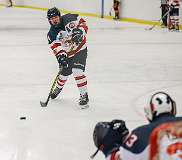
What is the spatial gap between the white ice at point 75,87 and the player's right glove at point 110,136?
1142mm

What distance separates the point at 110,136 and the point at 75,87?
11.6 feet

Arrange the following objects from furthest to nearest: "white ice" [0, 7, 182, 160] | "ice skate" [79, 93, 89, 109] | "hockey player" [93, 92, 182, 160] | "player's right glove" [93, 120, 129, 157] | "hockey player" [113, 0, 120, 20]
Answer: "hockey player" [113, 0, 120, 20] → "ice skate" [79, 93, 89, 109] → "white ice" [0, 7, 182, 160] → "player's right glove" [93, 120, 129, 157] → "hockey player" [93, 92, 182, 160]

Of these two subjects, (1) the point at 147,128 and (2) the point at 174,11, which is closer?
(1) the point at 147,128

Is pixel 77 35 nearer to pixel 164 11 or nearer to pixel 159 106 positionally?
pixel 159 106

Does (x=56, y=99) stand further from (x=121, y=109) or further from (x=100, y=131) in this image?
(x=100, y=131)

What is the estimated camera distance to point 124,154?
2268 mm

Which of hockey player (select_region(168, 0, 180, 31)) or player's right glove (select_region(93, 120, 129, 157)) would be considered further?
hockey player (select_region(168, 0, 180, 31))

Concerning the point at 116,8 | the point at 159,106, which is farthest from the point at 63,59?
the point at 116,8

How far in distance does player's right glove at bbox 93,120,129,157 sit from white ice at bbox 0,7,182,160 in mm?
1142

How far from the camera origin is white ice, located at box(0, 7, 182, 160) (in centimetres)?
413

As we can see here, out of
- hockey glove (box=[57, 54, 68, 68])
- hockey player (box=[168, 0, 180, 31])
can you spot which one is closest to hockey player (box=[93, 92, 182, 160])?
hockey glove (box=[57, 54, 68, 68])

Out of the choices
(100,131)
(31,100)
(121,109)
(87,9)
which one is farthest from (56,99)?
(87,9)

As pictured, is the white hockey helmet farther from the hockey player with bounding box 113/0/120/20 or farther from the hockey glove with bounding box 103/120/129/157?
the hockey player with bounding box 113/0/120/20

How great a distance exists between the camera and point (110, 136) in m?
2.57
